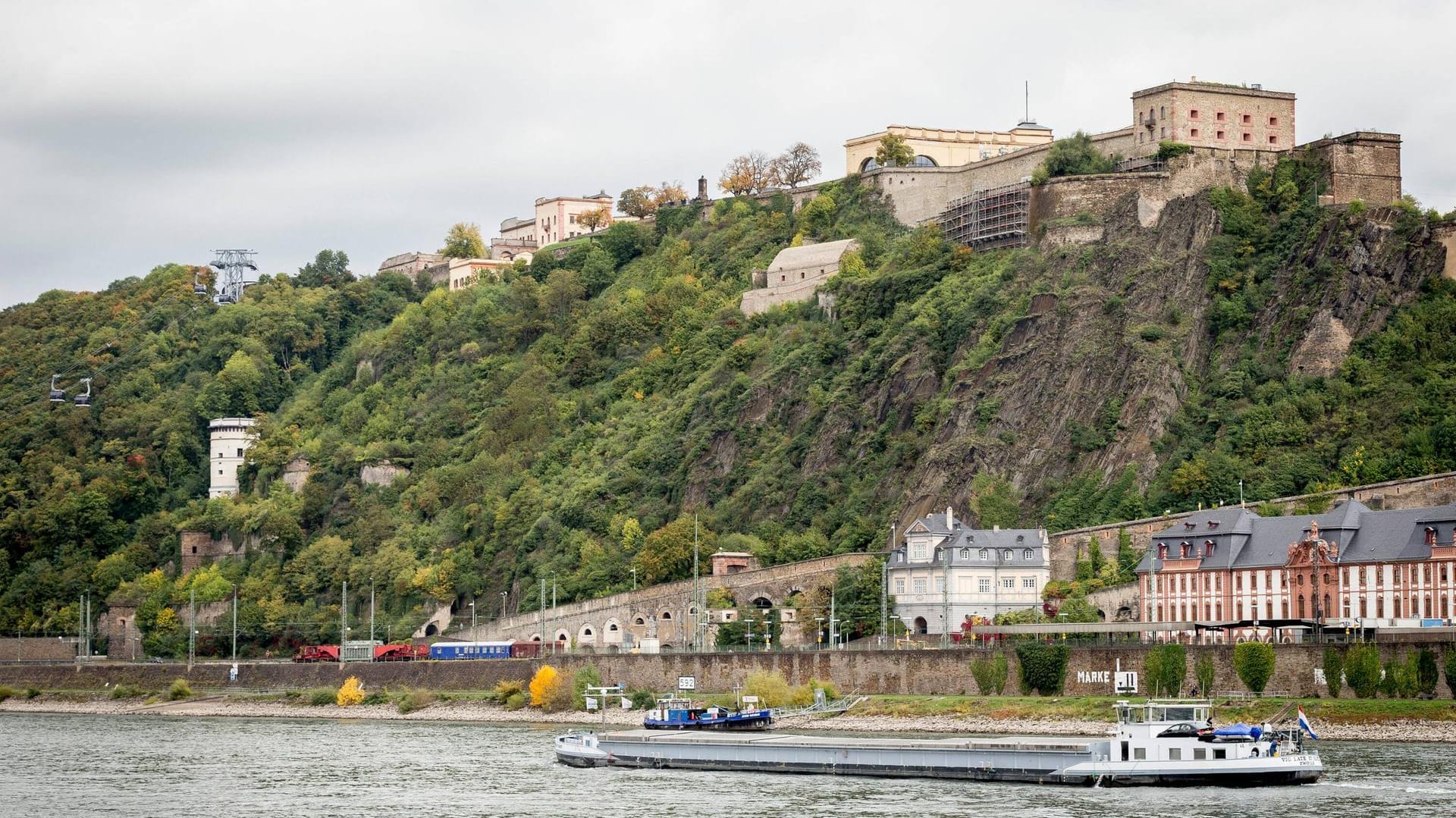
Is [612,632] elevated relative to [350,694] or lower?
elevated

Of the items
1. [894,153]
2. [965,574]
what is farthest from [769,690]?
[894,153]

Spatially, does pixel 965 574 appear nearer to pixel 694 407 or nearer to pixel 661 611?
pixel 661 611

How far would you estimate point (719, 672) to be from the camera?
306 ft

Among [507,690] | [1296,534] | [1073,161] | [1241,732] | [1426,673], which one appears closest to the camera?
[1241,732]

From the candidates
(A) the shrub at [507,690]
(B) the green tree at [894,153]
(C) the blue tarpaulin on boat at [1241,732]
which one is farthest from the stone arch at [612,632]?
(C) the blue tarpaulin on boat at [1241,732]

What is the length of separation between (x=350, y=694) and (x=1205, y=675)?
5039 cm

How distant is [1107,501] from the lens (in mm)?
98188

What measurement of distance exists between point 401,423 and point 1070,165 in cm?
5678

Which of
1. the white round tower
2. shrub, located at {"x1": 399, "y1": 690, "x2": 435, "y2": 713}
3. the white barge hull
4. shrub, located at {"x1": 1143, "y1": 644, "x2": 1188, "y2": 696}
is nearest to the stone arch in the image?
shrub, located at {"x1": 399, "y1": 690, "x2": 435, "y2": 713}

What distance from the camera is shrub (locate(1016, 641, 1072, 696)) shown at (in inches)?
3162

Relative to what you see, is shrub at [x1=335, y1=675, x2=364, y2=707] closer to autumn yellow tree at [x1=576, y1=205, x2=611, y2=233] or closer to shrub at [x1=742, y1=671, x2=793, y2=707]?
shrub at [x1=742, y1=671, x2=793, y2=707]

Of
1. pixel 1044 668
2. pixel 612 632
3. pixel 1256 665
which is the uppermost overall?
pixel 612 632

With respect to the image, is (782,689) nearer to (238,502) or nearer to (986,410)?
(986,410)

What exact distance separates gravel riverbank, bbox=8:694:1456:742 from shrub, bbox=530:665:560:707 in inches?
24.8
